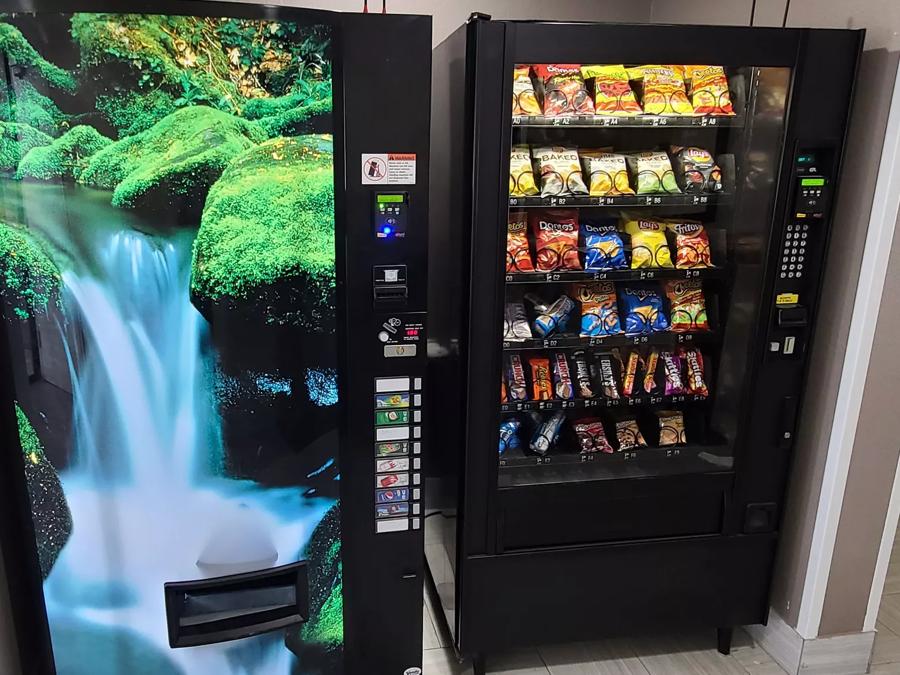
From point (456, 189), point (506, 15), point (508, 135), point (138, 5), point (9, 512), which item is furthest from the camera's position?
point (506, 15)

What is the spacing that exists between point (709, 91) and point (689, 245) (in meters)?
0.38

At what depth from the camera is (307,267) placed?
1.45 meters

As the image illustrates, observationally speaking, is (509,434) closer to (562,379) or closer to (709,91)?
(562,379)

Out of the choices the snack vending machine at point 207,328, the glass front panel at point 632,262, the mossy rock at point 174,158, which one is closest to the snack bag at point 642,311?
the glass front panel at point 632,262

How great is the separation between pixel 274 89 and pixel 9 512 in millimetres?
1008

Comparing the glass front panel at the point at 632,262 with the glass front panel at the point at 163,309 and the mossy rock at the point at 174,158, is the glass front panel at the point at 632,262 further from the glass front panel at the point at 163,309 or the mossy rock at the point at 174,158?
the mossy rock at the point at 174,158

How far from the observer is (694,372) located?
79.9 inches

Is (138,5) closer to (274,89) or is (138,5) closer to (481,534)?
(274,89)

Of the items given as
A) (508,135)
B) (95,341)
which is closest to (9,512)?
(95,341)

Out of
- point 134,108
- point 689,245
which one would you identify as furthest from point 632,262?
point 134,108

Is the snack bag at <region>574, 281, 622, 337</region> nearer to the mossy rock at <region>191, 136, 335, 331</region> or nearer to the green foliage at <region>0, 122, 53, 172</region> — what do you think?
the mossy rock at <region>191, 136, 335, 331</region>

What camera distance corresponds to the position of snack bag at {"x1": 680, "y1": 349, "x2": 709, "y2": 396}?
79.2 inches

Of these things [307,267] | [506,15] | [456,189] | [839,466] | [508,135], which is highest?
[506,15]

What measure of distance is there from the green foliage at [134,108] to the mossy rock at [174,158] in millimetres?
12
